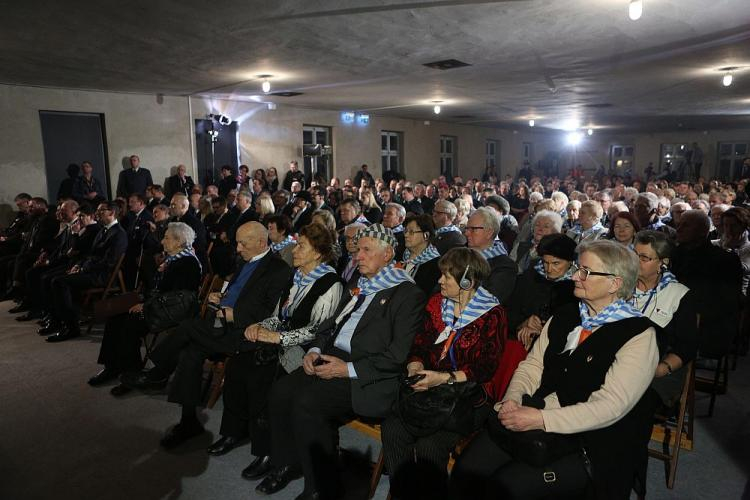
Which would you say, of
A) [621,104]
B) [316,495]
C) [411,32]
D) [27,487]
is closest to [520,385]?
[316,495]

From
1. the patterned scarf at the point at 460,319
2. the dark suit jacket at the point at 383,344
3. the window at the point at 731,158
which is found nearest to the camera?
the patterned scarf at the point at 460,319

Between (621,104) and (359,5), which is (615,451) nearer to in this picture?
(359,5)

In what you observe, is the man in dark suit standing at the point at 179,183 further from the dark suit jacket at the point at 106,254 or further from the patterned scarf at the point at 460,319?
the patterned scarf at the point at 460,319

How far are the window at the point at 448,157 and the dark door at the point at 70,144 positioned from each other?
39.3ft

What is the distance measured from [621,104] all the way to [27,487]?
550 inches

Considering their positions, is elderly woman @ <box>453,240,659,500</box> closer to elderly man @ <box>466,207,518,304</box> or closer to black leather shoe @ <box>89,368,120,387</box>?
elderly man @ <box>466,207,518,304</box>

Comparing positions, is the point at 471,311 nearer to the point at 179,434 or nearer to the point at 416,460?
the point at 416,460

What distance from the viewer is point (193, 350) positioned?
342 cm

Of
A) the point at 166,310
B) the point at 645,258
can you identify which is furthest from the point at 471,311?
the point at 166,310

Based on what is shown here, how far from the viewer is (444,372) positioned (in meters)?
2.44

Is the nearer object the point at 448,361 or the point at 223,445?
the point at 448,361

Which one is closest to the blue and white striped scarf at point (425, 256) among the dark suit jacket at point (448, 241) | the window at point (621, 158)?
the dark suit jacket at point (448, 241)

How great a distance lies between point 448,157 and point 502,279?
16.5 meters

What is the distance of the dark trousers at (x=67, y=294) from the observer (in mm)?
5387
